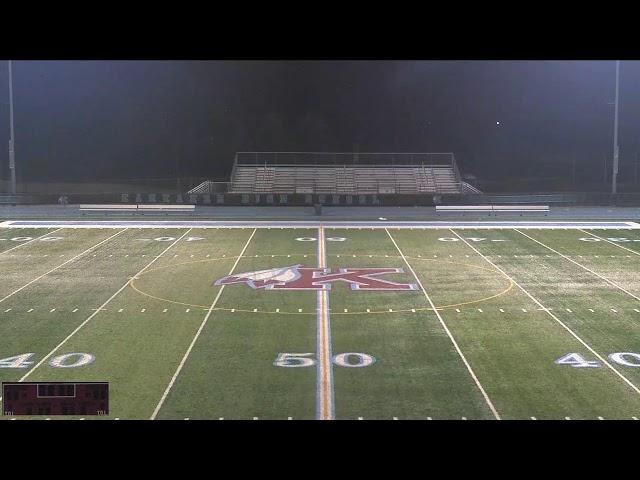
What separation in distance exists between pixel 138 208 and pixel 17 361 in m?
22.6

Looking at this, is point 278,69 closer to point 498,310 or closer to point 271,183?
point 271,183

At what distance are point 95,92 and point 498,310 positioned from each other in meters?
30.9

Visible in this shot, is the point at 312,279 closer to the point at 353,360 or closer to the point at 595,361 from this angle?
the point at 353,360

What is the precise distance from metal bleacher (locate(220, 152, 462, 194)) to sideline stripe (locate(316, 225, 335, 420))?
22.3 meters

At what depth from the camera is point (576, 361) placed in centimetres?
1377

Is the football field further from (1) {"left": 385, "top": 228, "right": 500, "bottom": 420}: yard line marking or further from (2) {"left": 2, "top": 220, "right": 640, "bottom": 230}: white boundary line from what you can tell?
(2) {"left": 2, "top": 220, "right": 640, "bottom": 230}: white boundary line

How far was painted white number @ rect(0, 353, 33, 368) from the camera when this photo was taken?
43.8 feet

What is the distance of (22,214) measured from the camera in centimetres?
3412

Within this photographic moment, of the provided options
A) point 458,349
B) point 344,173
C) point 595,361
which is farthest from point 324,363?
point 344,173

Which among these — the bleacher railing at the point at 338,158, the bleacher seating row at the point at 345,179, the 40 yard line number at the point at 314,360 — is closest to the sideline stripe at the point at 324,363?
the 40 yard line number at the point at 314,360

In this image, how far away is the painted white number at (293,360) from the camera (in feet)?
44.7

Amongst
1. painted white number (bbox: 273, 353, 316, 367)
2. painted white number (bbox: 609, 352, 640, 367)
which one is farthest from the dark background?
painted white number (bbox: 273, 353, 316, 367)

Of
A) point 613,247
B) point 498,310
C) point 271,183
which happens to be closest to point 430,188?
point 271,183
